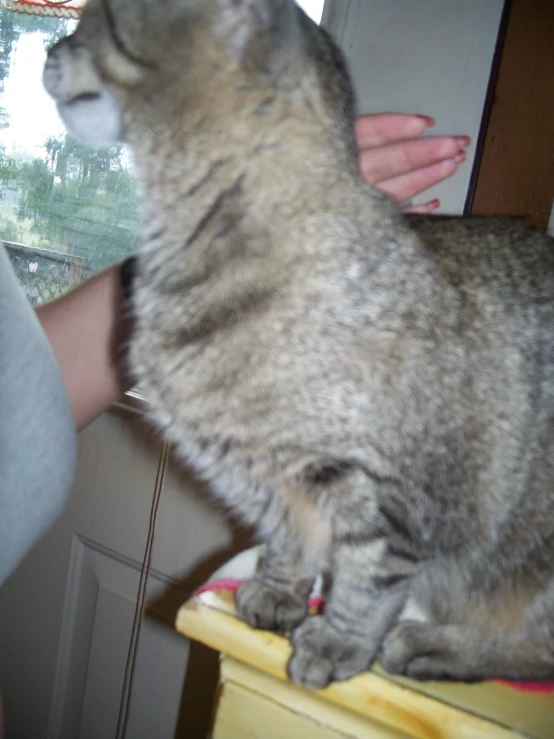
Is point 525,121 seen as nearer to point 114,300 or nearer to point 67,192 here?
point 114,300

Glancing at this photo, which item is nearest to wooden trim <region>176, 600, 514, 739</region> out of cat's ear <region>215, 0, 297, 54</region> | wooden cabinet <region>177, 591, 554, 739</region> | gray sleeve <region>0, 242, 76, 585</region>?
wooden cabinet <region>177, 591, 554, 739</region>

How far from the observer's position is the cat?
0.58 metres

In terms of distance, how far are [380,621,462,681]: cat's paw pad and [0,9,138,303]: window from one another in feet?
3.08

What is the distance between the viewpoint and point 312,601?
2.50 feet

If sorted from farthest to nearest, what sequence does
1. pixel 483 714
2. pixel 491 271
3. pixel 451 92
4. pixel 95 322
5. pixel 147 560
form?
pixel 147 560 → pixel 451 92 → pixel 95 322 → pixel 491 271 → pixel 483 714

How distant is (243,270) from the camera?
2.02 feet

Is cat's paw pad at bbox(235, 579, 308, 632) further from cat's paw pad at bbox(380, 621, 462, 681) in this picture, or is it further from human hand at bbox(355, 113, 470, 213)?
human hand at bbox(355, 113, 470, 213)

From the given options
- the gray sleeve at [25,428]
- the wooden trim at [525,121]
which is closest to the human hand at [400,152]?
the wooden trim at [525,121]

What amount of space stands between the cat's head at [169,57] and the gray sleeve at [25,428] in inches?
7.5

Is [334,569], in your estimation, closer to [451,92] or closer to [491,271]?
Result: [491,271]

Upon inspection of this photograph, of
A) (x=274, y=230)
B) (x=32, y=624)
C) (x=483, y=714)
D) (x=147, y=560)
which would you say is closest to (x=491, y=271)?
(x=274, y=230)

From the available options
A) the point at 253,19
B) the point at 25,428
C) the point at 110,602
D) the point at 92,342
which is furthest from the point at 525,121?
the point at 110,602

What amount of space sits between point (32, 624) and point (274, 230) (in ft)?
4.11

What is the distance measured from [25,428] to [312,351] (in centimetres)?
29
